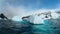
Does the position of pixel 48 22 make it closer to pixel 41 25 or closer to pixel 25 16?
pixel 41 25

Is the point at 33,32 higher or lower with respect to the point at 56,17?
lower

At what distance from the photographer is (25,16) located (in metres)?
2.54

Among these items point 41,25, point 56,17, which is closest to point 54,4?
point 56,17

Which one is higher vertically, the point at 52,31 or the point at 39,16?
the point at 39,16

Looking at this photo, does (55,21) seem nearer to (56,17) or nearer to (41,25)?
(56,17)

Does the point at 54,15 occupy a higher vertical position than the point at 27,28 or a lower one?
higher

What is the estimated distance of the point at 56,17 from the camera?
2.51 metres

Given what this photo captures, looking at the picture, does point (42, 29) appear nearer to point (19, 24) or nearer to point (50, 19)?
point (50, 19)

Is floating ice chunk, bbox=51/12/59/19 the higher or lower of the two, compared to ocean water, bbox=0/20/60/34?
higher

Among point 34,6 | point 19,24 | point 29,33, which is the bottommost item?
point 29,33

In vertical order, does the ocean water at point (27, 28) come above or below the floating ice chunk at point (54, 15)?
below

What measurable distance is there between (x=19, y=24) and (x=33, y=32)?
0.27 m

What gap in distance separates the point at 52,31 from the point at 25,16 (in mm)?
523

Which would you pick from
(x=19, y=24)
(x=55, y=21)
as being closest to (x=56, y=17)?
(x=55, y=21)
